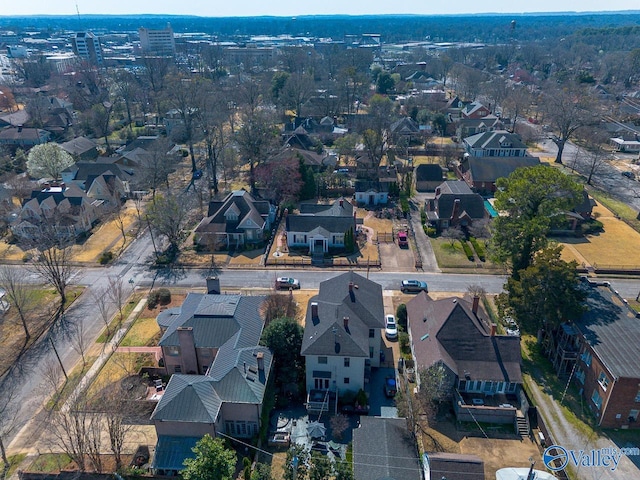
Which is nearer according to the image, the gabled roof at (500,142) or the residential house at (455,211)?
the residential house at (455,211)

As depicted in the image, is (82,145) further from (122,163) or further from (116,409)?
(116,409)

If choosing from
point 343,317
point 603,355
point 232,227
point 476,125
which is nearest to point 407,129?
point 476,125

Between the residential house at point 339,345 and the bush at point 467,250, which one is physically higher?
the residential house at point 339,345

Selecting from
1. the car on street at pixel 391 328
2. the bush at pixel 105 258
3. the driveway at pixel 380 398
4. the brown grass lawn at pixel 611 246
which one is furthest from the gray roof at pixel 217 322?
the brown grass lawn at pixel 611 246

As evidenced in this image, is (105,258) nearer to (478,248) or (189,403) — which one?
(189,403)

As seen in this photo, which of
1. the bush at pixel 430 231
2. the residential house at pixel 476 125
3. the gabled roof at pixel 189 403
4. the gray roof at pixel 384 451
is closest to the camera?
the gray roof at pixel 384 451

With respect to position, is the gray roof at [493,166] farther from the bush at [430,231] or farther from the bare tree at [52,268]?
the bare tree at [52,268]

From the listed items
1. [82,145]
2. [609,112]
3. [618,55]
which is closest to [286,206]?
[82,145]
